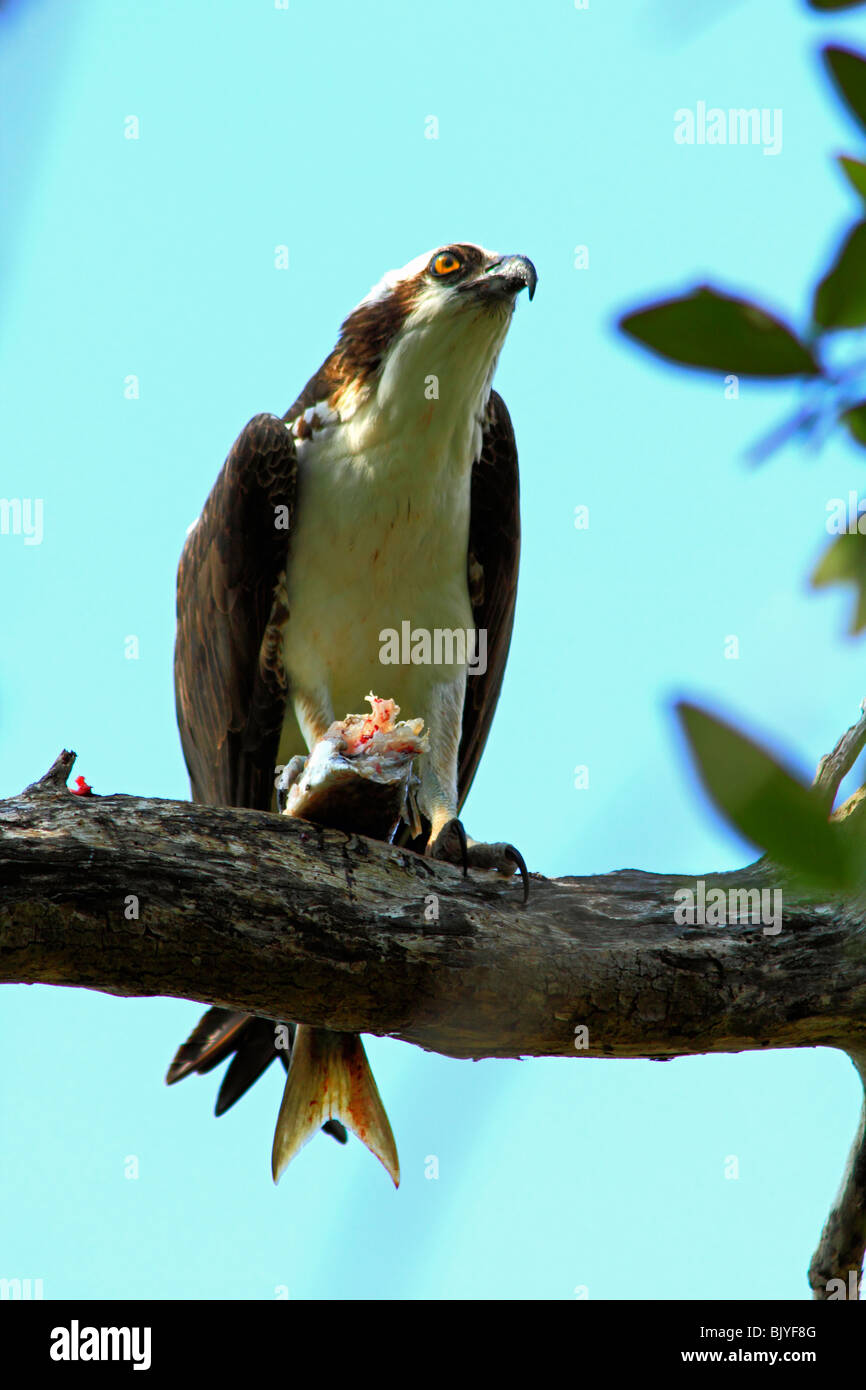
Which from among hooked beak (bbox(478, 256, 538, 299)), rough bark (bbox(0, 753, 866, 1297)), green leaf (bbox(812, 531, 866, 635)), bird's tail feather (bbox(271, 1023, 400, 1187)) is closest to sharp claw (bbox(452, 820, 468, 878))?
rough bark (bbox(0, 753, 866, 1297))

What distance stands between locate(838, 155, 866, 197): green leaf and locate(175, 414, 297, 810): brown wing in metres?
4.70

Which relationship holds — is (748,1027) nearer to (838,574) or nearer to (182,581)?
(838,574)

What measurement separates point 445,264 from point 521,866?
286cm

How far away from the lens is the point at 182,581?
21.7 ft

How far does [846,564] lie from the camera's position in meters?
1.33

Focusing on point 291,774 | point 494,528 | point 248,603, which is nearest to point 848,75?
point 291,774

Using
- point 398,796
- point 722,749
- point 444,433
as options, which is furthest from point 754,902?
point 722,749

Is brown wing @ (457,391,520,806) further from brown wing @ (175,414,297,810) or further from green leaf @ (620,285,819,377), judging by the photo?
green leaf @ (620,285,819,377)

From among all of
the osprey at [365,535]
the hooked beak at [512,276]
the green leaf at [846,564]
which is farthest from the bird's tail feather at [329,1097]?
the green leaf at [846,564]

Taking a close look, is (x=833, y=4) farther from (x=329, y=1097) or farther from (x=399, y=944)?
(x=329, y=1097)

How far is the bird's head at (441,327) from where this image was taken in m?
5.69

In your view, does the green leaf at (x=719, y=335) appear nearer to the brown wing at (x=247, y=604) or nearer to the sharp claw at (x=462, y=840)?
the sharp claw at (x=462, y=840)

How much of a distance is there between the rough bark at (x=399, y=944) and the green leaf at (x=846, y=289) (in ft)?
8.51

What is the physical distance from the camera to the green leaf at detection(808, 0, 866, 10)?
117cm
